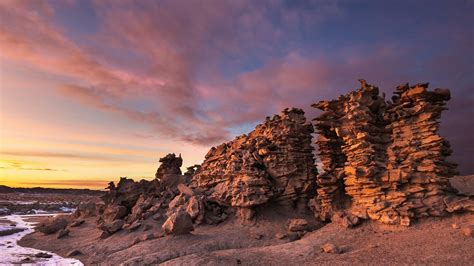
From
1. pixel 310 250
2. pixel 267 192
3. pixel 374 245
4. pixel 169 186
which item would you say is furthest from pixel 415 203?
pixel 169 186

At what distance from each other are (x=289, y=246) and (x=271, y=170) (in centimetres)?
1289

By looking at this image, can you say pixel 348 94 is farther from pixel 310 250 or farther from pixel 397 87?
pixel 310 250

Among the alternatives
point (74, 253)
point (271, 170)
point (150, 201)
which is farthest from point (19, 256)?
point (271, 170)

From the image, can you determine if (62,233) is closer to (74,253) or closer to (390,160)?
Result: (74,253)

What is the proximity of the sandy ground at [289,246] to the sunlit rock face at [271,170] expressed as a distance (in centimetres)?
247

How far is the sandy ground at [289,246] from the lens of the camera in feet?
65.7

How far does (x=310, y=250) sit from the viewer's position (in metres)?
23.6

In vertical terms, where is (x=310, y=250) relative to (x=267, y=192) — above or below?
below

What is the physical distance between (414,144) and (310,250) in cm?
1195

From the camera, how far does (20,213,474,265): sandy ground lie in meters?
20.0

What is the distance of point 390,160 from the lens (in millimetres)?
27500

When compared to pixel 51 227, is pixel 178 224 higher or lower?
higher

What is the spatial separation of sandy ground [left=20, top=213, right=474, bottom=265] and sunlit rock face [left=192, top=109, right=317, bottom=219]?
8.11ft

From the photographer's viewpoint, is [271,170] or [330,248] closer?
[330,248]
